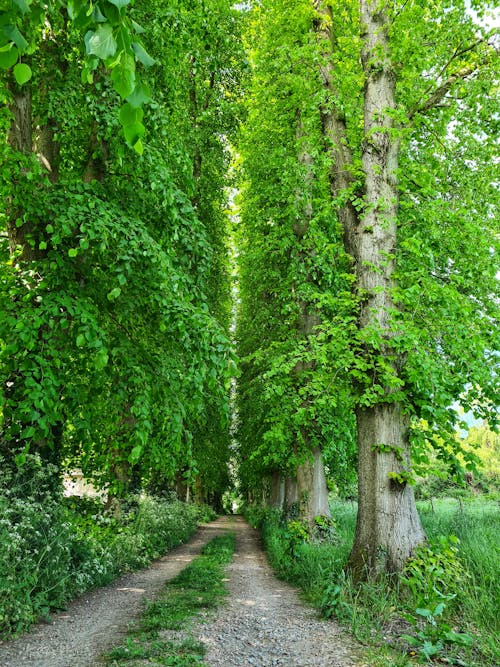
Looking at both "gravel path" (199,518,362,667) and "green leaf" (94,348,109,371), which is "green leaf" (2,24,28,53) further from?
"gravel path" (199,518,362,667)

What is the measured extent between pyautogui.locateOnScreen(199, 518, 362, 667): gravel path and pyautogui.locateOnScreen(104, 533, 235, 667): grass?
0.61 ft

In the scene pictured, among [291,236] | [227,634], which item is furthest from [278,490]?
[227,634]

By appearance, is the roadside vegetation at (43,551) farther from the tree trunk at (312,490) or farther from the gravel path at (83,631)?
the tree trunk at (312,490)

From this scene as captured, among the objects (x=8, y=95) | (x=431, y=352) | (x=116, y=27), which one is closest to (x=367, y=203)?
(x=431, y=352)

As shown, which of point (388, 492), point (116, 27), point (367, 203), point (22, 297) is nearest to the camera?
point (116, 27)

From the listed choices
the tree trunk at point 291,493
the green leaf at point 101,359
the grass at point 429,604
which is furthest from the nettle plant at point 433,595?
the tree trunk at point 291,493

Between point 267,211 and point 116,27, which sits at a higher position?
point 267,211

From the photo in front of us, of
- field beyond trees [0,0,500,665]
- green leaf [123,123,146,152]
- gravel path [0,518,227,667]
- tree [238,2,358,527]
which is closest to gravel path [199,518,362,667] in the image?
field beyond trees [0,0,500,665]

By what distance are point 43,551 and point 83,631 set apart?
40.6 inches

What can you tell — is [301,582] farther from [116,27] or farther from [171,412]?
[116,27]

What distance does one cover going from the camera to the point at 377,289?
6332 mm

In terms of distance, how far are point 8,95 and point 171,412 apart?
4.33 meters

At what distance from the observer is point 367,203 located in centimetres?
688

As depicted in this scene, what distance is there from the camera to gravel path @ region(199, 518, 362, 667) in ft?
13.2
